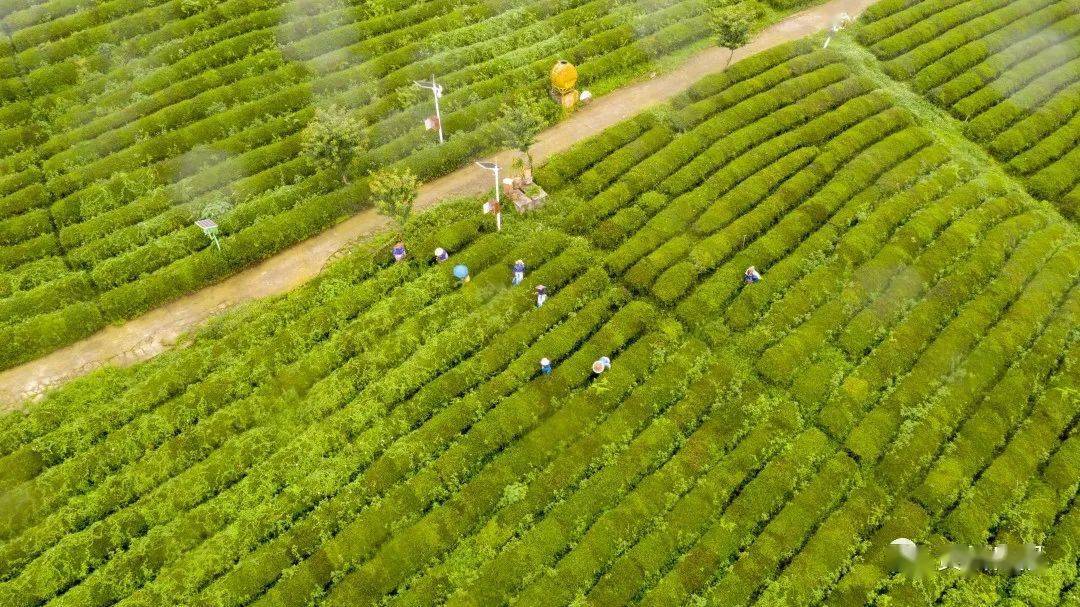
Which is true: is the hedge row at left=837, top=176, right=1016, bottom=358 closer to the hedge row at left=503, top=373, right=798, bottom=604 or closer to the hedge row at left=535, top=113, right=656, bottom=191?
the hedge row at left=503, top=373, right=798, bottom=604

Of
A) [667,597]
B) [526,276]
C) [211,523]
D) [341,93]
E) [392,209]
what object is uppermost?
[341,93]

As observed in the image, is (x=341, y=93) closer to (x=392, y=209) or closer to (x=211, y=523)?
(x=392, y=209)

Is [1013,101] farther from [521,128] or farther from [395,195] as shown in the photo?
[395,195]

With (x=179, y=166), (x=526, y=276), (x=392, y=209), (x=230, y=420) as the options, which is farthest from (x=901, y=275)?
(x=179, y=166)

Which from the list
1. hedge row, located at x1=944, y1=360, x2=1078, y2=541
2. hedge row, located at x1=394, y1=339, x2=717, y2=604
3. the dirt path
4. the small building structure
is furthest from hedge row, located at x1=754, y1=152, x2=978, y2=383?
the small building structure

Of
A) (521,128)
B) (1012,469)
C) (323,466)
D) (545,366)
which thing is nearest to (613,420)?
(545,366)

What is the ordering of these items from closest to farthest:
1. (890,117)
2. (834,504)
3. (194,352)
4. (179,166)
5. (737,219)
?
(834,504), (194,352), (737,219), (179,166), (890,117)

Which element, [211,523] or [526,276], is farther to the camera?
[526,276]
